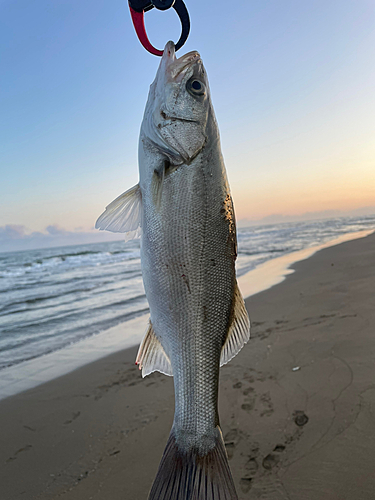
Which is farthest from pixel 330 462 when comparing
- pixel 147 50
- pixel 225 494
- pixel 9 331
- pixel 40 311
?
pixel 40 311

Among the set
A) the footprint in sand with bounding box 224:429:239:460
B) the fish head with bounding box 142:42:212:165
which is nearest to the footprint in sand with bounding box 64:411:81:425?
the footprint in sand with bounding box 224:429:239:460

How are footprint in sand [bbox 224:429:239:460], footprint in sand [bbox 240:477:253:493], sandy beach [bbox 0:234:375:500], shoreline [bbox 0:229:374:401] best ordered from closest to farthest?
1. footprint in sand [bbox 240:477:253:493]
2. sandy beach [bbox 0:234:375:500]
3. footprint in sand [bbox 224:429:239:460]
4. shoreline [bbox 0:229:374:401]

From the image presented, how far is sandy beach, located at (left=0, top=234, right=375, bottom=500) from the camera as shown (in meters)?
2.86

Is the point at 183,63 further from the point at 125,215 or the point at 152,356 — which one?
the point at 152,356

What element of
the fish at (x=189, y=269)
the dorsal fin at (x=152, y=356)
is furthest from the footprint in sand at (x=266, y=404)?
the dorsal fin at (x=152, y=356)

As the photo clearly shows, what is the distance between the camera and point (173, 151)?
1.80 metres

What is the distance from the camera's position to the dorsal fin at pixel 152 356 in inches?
73.7

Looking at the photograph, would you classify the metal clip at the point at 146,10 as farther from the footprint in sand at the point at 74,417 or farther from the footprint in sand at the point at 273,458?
the footprint in sand at the point at 74,417

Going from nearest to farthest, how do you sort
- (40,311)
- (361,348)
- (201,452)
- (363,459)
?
1. (201,452)
2. (363,459)
3. (361,348)
4. (40,311)

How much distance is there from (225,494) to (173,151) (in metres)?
1.66

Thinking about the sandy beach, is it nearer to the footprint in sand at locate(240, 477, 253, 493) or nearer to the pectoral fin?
the footprint in sand at locate(240, 477, 253, 493)

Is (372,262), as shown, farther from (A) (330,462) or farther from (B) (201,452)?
(B) (201,452)

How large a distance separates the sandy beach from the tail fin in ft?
4.42

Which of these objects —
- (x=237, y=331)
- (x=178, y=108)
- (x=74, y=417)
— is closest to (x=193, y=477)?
(x=237, y=331)
